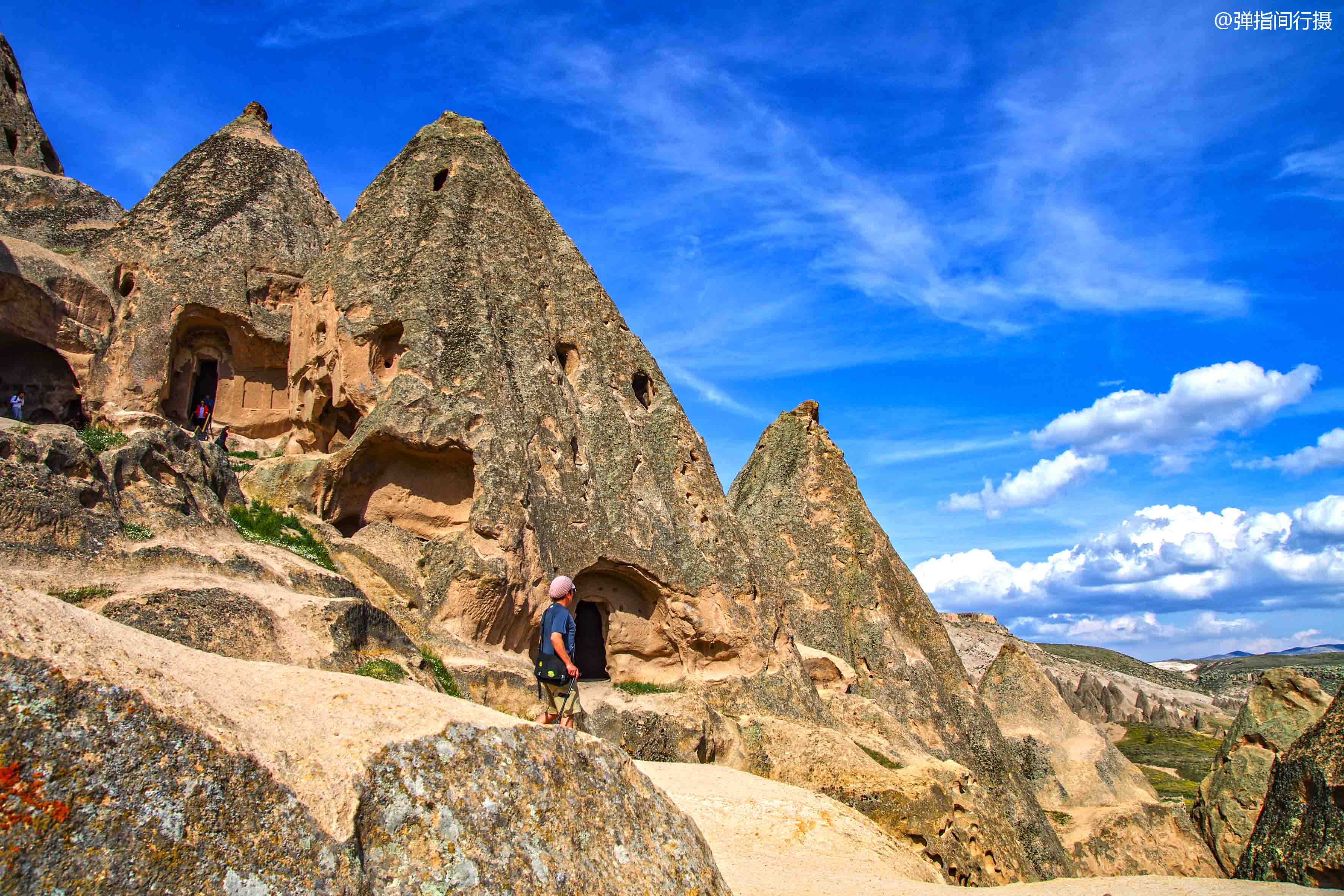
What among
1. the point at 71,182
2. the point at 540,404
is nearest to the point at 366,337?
the point at 540,404

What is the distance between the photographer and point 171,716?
3262 millimetres

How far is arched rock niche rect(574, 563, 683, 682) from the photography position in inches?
616

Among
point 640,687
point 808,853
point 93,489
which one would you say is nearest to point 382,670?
point 93,489

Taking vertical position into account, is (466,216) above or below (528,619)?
above

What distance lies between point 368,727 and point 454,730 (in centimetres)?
37

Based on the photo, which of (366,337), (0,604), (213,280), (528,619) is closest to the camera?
(0,604)

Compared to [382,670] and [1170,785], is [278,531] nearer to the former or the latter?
[382,670]

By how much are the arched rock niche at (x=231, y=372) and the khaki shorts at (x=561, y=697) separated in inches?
553

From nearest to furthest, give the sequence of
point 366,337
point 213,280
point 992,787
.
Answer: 1. point 366,337
2. point 992,787
3. point 213,280

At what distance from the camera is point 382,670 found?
26.0ft

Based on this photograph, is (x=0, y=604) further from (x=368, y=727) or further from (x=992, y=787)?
(x=992, y=787)

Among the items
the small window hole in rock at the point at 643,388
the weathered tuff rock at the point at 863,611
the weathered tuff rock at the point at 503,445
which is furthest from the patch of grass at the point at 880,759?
the small window hole in rock at the point at 643,388

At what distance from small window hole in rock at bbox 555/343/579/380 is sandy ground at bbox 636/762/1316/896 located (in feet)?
27.7

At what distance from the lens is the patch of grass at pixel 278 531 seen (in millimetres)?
10922
